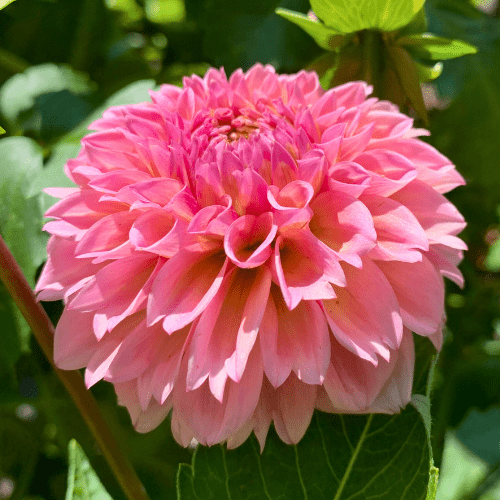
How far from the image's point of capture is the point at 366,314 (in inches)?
15.8

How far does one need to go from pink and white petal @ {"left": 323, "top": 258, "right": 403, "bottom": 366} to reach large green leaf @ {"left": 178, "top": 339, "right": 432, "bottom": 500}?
97 mm

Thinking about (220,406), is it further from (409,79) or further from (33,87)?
(33,87)

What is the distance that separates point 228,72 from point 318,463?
549mm

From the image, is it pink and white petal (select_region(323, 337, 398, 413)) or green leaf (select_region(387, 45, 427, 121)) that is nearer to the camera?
pink and white petal (select_region(323, 337, 398, 413))

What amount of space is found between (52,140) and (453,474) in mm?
692

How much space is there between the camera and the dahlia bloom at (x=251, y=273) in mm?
386

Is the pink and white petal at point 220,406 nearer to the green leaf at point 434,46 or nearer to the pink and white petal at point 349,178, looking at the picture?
the pink and white petal at point 349,178

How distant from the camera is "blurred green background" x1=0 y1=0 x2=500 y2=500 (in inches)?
29.3

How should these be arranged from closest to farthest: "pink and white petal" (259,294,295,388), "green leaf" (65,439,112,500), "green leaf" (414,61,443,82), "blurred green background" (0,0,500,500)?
"pink and white petal" (259,294,295,388), "green leaf" (65,439,112,500), "green leaf" (414,61,443,82), "blurred green background" (0,0,500,500)

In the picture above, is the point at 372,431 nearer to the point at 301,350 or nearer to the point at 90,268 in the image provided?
the point at 301,350

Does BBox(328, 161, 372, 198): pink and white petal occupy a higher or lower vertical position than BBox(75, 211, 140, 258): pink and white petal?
higher

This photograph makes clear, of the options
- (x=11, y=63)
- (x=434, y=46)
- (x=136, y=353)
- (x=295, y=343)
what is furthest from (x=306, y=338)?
(x=11, y=63)

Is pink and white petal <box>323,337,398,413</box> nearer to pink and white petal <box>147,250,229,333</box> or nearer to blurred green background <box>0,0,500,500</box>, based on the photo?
pink and white petal <box>147,250,229,333</box>

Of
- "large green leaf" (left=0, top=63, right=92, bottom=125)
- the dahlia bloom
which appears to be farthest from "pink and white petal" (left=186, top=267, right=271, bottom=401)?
"large green leaf" (left=0, top=63, right=92, bottom=125)
